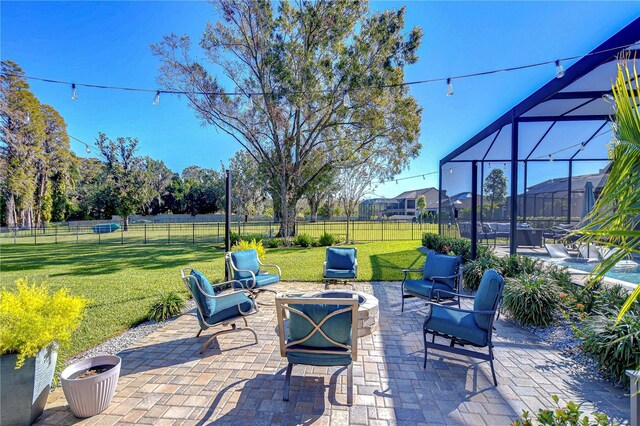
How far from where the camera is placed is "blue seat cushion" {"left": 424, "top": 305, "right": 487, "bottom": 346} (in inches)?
104

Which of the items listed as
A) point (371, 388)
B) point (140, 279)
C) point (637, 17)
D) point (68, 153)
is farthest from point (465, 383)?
point (68, 153)

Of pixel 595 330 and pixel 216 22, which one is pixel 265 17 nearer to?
pixel 216 22

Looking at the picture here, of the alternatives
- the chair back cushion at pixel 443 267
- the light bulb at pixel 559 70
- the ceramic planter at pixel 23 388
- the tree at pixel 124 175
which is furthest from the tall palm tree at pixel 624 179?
the tree at pixel 124 175

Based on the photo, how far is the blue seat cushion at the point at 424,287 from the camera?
3996 millimetres

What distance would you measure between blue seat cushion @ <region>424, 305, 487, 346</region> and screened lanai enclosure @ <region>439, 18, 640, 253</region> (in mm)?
3720

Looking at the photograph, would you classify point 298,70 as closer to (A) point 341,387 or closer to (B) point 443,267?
(B) point 443,267

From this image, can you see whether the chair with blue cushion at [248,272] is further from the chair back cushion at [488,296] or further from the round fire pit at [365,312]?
the chair back cushion at [488,296]

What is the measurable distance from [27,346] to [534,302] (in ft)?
17.8

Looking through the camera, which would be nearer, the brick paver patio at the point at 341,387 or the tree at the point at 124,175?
the brick paver patio at the point at 341,387

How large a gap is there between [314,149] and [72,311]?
14342 millimetres

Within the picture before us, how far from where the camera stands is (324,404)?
90.5 inches

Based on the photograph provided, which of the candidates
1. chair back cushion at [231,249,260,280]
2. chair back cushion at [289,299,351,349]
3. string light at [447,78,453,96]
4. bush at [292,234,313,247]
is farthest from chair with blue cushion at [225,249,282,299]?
bush at [292,234,313,247]

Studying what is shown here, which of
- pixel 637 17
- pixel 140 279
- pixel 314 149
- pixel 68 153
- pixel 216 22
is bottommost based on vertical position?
pixel 140 279

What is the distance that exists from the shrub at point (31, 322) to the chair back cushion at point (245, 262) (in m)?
2.85
